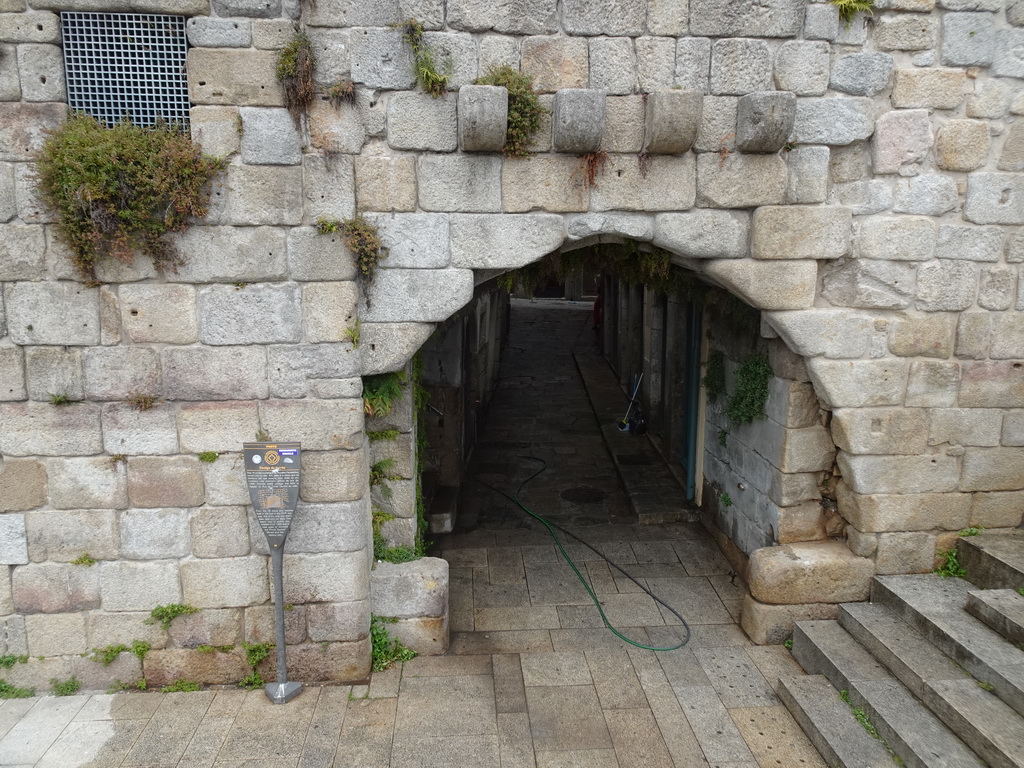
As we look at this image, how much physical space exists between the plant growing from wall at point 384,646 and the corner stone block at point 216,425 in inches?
55.2

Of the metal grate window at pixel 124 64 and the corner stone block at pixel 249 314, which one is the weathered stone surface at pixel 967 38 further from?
the metal grate window at pixel 124 64

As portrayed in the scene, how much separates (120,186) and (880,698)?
4.77 m

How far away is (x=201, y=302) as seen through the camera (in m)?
3.70

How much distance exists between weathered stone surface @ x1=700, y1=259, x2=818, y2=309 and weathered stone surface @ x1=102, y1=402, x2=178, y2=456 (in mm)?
3227

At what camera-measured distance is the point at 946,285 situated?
405 centimetres

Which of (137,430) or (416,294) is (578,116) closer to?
(416,294)

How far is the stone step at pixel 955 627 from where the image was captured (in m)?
3.33

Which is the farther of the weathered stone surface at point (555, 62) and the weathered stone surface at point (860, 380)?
the weathered stone surface at point (860, 380)

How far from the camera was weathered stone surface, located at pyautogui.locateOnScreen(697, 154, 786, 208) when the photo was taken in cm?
383

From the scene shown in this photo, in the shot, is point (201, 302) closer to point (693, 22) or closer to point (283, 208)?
point (283, 208)

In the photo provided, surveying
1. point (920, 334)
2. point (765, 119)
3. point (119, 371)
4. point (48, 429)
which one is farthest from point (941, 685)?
point (48, 429)

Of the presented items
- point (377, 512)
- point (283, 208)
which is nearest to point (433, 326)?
point (283, 208)

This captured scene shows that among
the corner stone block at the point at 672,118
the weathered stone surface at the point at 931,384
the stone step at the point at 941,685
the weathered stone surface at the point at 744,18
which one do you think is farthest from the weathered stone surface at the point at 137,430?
the weathered stone surface at the point at 931,384

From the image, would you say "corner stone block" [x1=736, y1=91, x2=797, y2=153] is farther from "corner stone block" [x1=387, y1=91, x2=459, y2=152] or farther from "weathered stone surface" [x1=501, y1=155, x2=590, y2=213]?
"corner stone block" [x1=387, y1=91, x2=459, y2=152]
